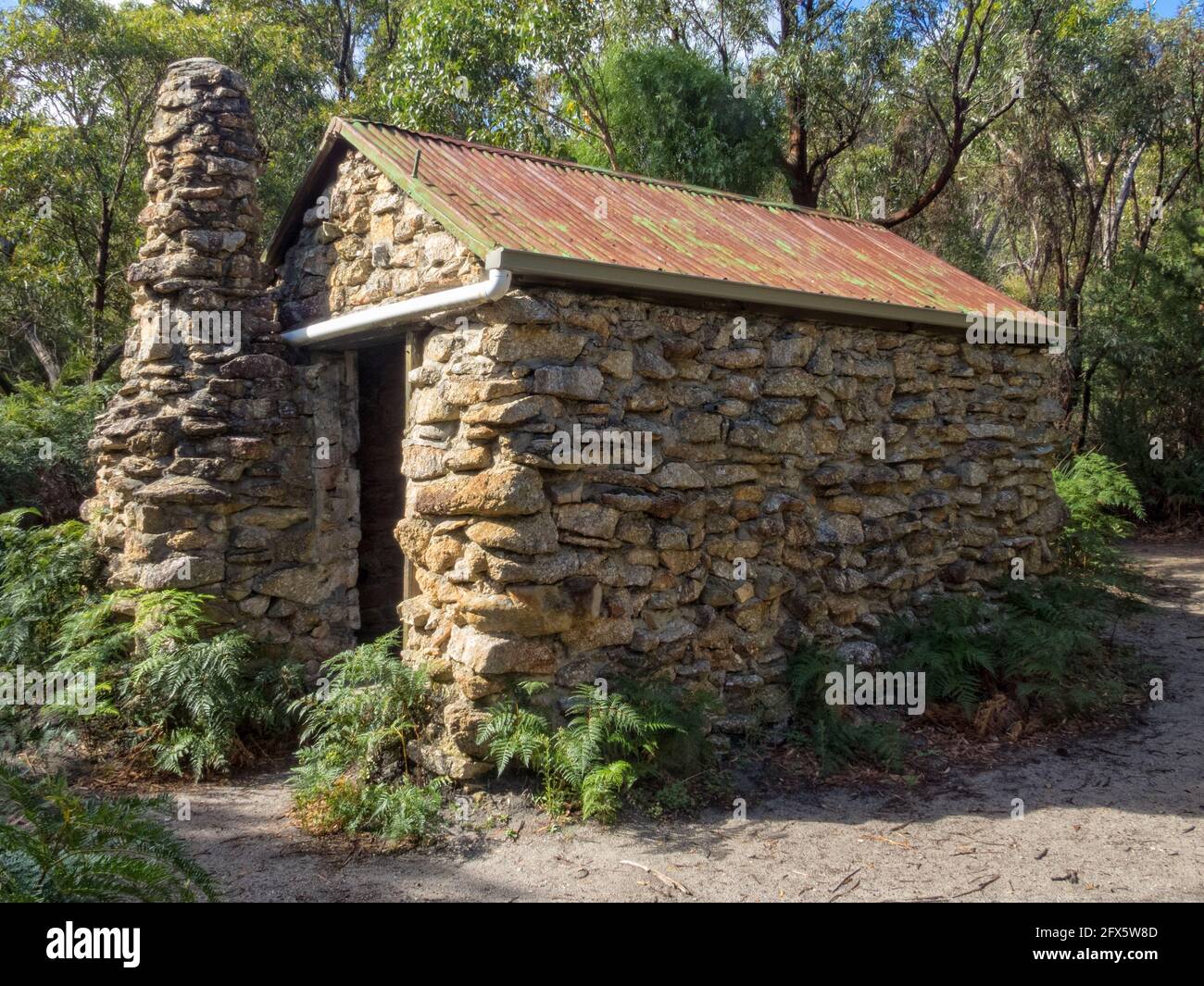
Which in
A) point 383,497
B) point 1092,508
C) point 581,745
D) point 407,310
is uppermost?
point 407,310

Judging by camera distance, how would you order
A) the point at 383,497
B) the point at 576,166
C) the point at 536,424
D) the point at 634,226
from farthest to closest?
the point at 576,166 → the point at 383,497 → the point at 634,226 → the point at 536,424

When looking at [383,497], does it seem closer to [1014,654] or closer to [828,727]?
[828,727]

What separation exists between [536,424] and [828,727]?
267 cm

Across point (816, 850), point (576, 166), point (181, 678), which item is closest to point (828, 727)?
point (816, 850)

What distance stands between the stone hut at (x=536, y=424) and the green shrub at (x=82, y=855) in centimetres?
189

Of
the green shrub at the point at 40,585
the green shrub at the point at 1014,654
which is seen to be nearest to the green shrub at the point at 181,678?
the green shrub at the point at 40,585

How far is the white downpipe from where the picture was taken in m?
5.22

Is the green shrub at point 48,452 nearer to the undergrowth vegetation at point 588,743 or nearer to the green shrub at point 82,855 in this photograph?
the undergrowth vegetation at point 588,743

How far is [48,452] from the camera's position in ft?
30.5

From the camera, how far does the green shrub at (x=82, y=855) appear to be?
10.6 ft

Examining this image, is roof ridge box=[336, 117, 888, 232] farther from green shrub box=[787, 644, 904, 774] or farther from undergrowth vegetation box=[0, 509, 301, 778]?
green shrub box=[787, 644, 904, 774]

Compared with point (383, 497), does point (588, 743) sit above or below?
below

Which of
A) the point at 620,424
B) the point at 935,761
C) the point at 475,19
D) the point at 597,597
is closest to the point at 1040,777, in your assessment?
the point at 935,761

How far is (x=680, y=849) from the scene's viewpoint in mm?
4898
